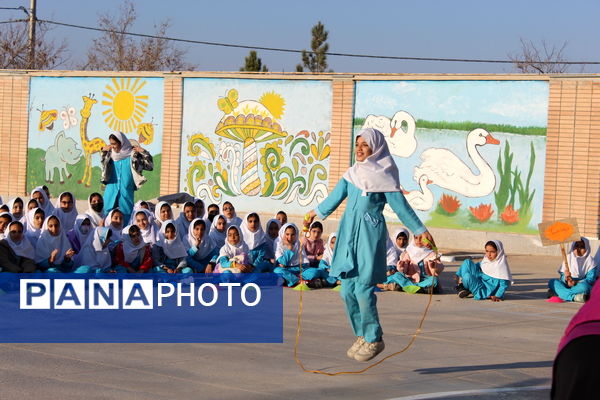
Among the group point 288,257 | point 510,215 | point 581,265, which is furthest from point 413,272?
point 510,215

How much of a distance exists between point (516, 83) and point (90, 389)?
14701 mm

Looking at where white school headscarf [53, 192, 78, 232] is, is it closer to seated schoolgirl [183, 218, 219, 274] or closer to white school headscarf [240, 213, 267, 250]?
seated schoolgirl [183, 218, 219, 274]

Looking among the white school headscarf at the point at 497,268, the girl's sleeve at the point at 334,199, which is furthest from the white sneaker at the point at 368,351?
the white school headscarf at the point at 497,268

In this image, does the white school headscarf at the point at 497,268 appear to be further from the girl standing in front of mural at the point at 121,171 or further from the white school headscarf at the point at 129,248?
the girl standing in front of mural at the point at 121,171

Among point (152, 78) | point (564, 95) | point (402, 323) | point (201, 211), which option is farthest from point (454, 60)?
point (402, 323)

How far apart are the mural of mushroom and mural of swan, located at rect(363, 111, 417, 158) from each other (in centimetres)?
248

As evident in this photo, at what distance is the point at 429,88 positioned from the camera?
2077cm

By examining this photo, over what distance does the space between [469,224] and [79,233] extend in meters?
9.27

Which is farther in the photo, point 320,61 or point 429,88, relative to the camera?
point 320,61

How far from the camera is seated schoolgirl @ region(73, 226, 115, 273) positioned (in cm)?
1286

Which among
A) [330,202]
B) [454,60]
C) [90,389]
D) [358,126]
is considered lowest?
[90,389]

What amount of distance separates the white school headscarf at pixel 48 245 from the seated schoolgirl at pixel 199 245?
1.78 meters

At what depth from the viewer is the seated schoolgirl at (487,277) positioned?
41.5 feet

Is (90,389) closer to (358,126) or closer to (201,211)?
(201,211)
